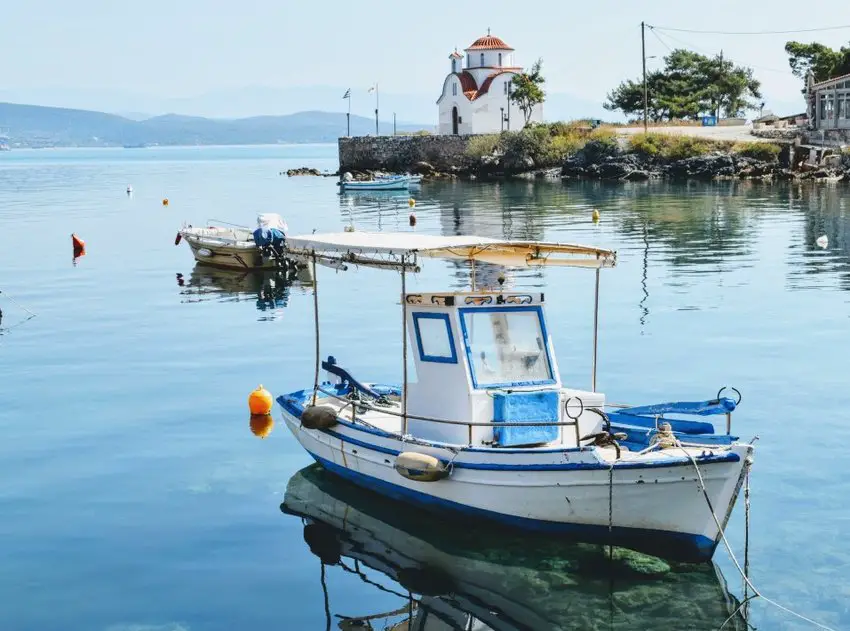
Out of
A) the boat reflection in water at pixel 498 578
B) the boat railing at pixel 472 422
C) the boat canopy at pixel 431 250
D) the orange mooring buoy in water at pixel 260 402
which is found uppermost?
the boat canopy at pixel 431 250

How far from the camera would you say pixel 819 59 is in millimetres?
102312

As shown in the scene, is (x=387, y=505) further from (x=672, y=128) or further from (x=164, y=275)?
(x=672, y=128)

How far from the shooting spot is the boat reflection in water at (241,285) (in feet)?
122

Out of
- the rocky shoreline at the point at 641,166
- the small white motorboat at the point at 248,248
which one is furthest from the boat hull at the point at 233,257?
the rocky shoreline at the point at 641,166

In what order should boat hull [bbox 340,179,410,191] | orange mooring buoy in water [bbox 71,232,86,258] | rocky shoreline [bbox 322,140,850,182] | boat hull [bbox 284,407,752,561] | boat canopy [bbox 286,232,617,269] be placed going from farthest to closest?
boat hull [bbox 340,179,410,191] < rocky shoreline [bbox 322,140,850,182] < orange mooring buoy in water [bbox 71,232,86,258] < boat canopy [bbox 286,232,617,269] < boat hull [bbox 284,407,752,561]

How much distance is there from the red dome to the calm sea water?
73.0 metres

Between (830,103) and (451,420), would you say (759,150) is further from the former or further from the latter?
(451,420)

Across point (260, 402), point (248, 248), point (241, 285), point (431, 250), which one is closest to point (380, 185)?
point (248, 248)

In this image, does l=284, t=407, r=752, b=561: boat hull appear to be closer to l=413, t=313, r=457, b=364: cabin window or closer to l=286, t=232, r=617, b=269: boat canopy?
l=413, t=313, r=457, b=364: cabin window

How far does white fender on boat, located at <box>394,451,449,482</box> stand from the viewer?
14.9 meters

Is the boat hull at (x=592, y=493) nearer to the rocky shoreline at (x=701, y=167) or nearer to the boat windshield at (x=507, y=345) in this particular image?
the boat windshield at (x=507, y=345)

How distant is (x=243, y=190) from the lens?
105250 mm

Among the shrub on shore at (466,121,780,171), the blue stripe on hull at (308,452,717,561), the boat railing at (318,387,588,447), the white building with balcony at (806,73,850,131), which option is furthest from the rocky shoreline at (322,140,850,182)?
the blue stripe on hull at (308,452,717,561)

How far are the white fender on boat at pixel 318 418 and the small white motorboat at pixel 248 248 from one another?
984 inches
